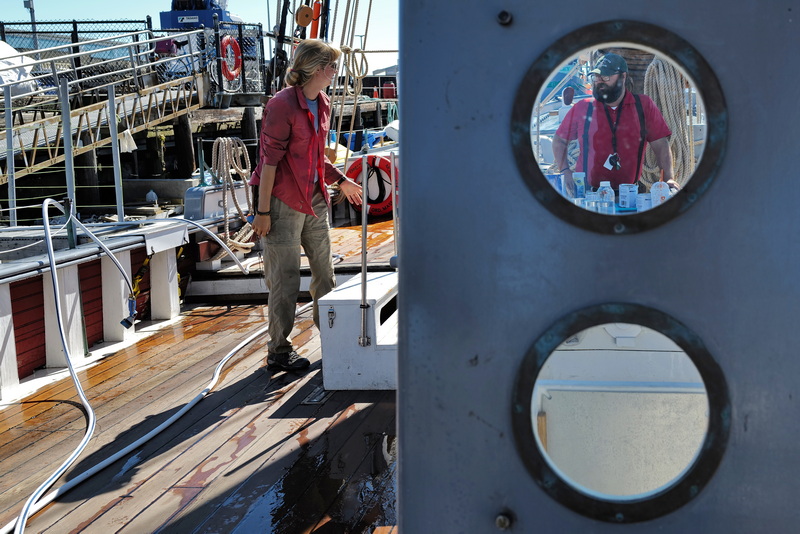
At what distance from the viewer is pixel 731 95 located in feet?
3.54

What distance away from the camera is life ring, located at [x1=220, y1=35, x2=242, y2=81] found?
14019mm

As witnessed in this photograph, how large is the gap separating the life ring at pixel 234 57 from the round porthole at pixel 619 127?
13358 mm

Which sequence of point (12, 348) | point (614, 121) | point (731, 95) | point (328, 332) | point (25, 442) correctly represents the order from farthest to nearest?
point (12, 348) < point (328, 332) < point (25, 442) < point (614, 121) < point (731, 95)

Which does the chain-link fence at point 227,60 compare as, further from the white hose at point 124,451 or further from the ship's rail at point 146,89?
the white hose at point 124,451

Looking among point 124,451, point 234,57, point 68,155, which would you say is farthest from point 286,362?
point 234,57

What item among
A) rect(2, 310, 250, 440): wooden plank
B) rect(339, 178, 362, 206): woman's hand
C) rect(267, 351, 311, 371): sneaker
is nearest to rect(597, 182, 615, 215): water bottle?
rect(339, 178, 362, 206): woman's hand

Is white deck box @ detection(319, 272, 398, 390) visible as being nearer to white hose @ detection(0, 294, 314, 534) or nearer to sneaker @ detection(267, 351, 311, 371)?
sneaker @ detection(267, 351, 311, 371)

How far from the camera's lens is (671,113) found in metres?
1.35

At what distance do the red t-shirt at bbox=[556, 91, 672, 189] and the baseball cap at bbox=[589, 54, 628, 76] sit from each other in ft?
0.22

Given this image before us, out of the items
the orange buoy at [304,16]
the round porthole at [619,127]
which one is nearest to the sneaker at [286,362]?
the orange buoy at [304,16]

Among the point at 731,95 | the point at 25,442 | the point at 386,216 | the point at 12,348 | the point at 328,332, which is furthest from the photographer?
the point at 386,216

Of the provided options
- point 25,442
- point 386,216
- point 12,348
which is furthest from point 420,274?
point 386,216

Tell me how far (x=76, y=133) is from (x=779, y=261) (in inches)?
491

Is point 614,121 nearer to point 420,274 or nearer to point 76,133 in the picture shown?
point 420,274
